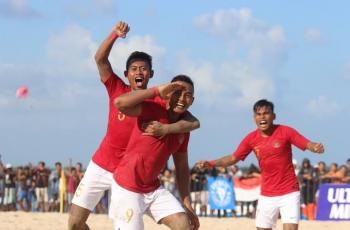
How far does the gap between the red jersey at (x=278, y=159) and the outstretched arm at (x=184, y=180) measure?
279 centimetres

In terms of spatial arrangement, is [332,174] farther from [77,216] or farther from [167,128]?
[167,128]

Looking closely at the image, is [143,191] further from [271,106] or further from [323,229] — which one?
[323,229]

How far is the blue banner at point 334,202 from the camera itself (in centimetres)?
2000

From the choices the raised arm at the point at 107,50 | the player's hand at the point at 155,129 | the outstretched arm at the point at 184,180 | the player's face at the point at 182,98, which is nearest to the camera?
the player's hand at the point at 155,129

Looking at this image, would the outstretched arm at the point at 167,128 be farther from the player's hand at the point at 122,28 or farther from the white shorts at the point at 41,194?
the white shorts at the point at 41,194

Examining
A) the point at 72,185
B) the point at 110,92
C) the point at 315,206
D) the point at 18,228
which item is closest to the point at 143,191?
the point at 110,92

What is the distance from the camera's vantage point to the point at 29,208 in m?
24.2

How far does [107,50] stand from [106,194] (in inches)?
587

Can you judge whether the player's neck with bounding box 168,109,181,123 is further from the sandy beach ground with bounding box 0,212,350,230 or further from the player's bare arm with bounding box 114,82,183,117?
the sandy beach ground with bounding box 0,212,350,230

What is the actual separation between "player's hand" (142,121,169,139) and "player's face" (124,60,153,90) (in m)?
0.87

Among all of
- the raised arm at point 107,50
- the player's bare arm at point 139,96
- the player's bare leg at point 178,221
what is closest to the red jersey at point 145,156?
the player's bare arm at point 139,96

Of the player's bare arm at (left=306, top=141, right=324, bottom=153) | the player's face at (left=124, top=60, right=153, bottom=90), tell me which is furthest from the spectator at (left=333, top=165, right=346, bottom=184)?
the player's face at (left=124, top=60, right=153, bottom=90)

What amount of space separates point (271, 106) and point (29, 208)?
1514cm

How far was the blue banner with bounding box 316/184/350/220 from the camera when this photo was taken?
20.0 meters
